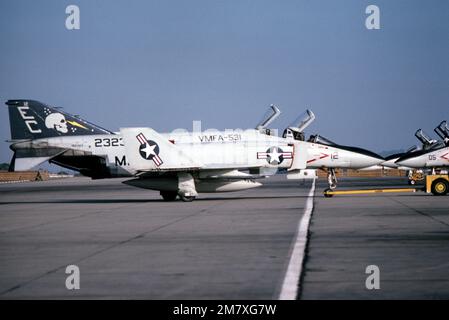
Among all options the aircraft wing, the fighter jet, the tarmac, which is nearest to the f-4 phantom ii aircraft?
the aircraft wing

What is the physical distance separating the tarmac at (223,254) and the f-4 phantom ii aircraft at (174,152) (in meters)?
6.58

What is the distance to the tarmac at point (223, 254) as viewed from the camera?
26.5 ft

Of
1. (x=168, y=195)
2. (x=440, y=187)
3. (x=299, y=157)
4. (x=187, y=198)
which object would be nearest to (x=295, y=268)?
(x=187, y=198)

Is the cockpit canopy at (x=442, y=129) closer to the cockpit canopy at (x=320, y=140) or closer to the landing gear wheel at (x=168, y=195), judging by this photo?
the cockpit canopy at (x=320, y=140)

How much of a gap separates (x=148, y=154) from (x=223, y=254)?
15268 mm

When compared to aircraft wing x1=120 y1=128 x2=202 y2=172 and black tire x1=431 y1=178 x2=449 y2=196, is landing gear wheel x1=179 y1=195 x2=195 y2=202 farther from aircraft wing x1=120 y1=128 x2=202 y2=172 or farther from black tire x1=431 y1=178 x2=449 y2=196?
black tire x1=431 y1=178 x2=449 y2=196

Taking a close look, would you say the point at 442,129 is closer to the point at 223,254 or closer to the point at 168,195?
the point at 168,195

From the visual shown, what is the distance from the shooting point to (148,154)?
2602cm

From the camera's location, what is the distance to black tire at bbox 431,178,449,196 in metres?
27.5

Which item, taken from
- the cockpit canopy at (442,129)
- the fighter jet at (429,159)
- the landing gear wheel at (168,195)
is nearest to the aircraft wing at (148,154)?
the landing gear wheel at (168,195)
